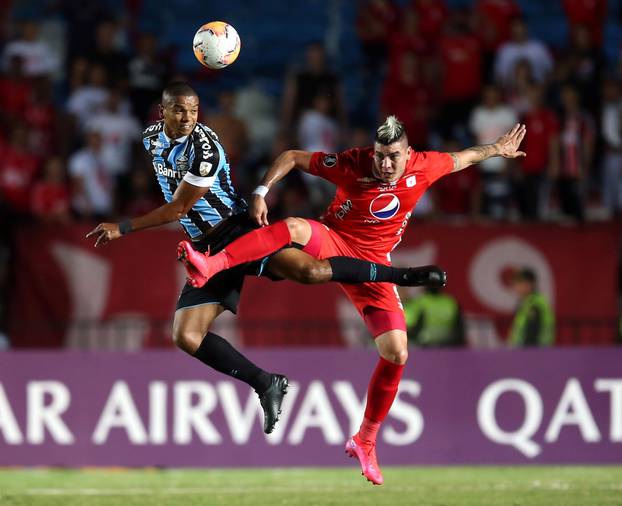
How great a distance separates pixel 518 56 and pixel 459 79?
2.28ft

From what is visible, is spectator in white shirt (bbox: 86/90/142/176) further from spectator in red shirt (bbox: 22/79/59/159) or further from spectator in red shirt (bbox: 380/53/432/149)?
spectator in red shirt (bbox: 380/53/432/149)

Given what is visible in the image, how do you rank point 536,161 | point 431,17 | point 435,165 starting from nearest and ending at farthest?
point 435,165, point 536,161, point 431,17

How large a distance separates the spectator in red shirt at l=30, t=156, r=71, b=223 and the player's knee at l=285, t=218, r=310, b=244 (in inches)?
207

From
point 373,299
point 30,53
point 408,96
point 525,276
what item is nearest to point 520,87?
point 408,96

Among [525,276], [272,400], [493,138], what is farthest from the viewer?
[493,138]

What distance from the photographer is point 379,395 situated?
9594 millimetres

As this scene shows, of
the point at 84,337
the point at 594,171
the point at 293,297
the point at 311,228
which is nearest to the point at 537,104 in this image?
the point at 594,171

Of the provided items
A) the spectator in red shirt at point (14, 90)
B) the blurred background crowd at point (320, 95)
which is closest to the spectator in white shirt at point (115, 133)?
the blurred background crowd at point (320, 95)

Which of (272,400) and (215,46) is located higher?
(215,46)

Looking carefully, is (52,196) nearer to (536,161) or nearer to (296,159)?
(536,161)

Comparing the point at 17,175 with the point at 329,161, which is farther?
the point at 17,175

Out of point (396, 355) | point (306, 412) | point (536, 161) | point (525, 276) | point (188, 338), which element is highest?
point (536, 161)

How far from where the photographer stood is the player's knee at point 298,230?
9.03 metres

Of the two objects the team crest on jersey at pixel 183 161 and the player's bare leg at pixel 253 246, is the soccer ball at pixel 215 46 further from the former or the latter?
the player's bare leg at pixel 253 246
